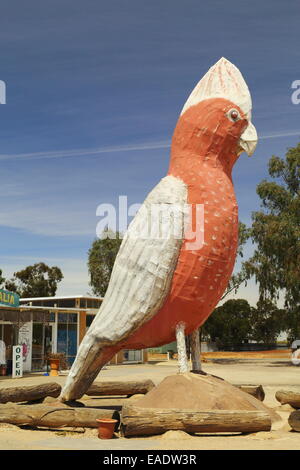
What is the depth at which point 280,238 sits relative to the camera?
28.2 m

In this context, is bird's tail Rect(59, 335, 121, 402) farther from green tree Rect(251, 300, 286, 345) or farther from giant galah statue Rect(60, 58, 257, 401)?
green tree Rect(251, 300, 286, 345)

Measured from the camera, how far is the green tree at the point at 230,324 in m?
45.3

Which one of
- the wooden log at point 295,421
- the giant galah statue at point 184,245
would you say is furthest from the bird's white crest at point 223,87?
the wooden log at point 295,421

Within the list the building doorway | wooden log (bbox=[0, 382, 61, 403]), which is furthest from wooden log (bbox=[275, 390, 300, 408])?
the building doorway

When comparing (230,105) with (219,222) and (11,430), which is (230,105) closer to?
(219,222)

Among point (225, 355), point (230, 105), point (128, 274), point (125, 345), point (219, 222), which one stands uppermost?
point (230, 105)

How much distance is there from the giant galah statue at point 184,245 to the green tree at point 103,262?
36.3 metres

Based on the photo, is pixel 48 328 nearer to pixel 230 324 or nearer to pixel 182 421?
pixel 230 324

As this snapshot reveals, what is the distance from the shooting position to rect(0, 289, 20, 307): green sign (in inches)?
812

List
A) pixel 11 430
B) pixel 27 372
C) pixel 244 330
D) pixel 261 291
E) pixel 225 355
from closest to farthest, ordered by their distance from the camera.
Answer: pixel 11 430
pixel 27 372
pixel 261 291
pixel 225 355
pixel 244 330

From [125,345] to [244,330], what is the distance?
38037mm

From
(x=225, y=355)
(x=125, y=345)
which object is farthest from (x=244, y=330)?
(x=125, y=345)

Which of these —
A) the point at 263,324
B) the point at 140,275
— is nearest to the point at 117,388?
the point at 140,275

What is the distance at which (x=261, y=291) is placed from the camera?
30703 millimetres
